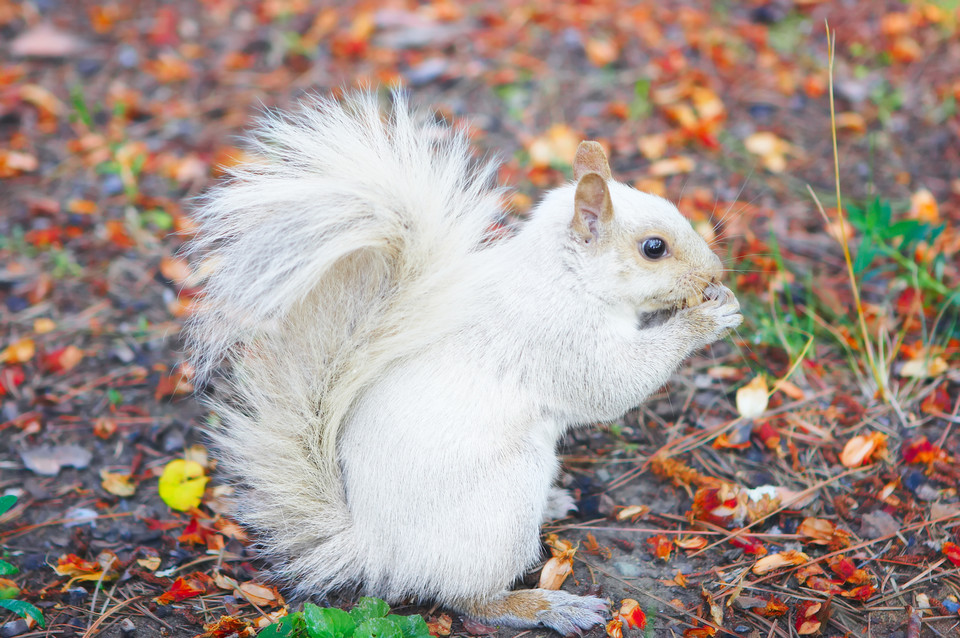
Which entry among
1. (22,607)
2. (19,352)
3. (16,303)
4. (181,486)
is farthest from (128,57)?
(22,607)

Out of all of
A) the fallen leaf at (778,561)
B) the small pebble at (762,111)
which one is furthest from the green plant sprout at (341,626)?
the small pebble at (762,111)

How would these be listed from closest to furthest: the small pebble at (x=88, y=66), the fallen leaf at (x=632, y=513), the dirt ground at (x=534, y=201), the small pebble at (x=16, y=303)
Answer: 1. the dirt ground at (x=534, y=201)
2. the fallen leaf at (x=632, y=513)
3. the small pebble at (x=16, y=303)
4. the small pebble at (x=88, y=66)

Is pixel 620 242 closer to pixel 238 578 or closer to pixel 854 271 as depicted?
pixel 854 271

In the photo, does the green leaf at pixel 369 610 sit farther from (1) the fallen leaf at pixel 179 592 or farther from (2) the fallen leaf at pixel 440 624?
(1) the fallen leaf at pixel 179 592

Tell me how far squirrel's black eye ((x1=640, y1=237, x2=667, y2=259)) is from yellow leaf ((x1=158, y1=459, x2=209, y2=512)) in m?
1.65

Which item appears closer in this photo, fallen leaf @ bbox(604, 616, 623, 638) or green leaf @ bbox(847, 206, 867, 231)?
fallen leaf @ bbox(604, 616, 623, 638)

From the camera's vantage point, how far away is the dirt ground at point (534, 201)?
232 centimetres

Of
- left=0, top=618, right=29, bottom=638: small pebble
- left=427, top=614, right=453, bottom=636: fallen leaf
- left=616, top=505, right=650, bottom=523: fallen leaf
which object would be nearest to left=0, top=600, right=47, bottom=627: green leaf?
left=0, top=618, right=29, bottom=638: small pebble

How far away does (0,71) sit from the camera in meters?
4.53

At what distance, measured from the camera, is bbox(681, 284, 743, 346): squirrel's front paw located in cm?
232

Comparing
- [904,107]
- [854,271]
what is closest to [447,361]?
[854,271]

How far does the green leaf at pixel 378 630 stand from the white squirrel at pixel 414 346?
211 millimetres

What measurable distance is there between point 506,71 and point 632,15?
104cm

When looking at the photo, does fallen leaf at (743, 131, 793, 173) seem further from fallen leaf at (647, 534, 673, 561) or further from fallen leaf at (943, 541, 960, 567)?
fallen leaf at (647, 534, 673, 561)
